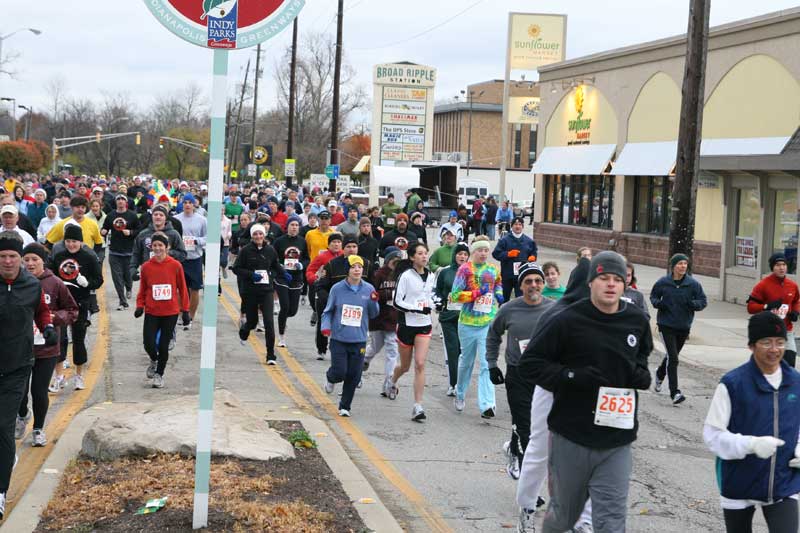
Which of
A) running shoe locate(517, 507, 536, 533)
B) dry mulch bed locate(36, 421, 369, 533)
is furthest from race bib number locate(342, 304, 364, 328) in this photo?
running shoe locate(517, 507, 536, 533)

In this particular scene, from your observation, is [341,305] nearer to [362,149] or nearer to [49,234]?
[49,234]

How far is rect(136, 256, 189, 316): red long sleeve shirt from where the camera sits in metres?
11.9

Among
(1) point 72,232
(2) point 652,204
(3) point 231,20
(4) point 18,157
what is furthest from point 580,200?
(4) point 18,157

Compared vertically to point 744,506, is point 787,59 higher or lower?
higher

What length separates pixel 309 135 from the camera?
10431cm

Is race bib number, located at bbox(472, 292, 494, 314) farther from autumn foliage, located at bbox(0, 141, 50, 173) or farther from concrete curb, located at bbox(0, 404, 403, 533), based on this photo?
autumn foliage, located at bbox(0, 141, 50, 173)

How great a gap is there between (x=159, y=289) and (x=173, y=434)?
3.83 metres

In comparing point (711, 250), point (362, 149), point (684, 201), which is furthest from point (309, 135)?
point (684, 201)

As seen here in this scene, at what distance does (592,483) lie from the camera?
5625 millimetres

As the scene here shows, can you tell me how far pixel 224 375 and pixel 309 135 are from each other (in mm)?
92750

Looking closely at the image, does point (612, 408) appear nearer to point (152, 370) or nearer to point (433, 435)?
point (433, 435)

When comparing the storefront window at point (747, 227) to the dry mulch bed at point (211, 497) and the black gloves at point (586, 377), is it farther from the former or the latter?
the black gloves at point (586, 377)

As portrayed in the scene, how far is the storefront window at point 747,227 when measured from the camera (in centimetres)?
2291

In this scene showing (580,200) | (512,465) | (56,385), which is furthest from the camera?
(580,200)
